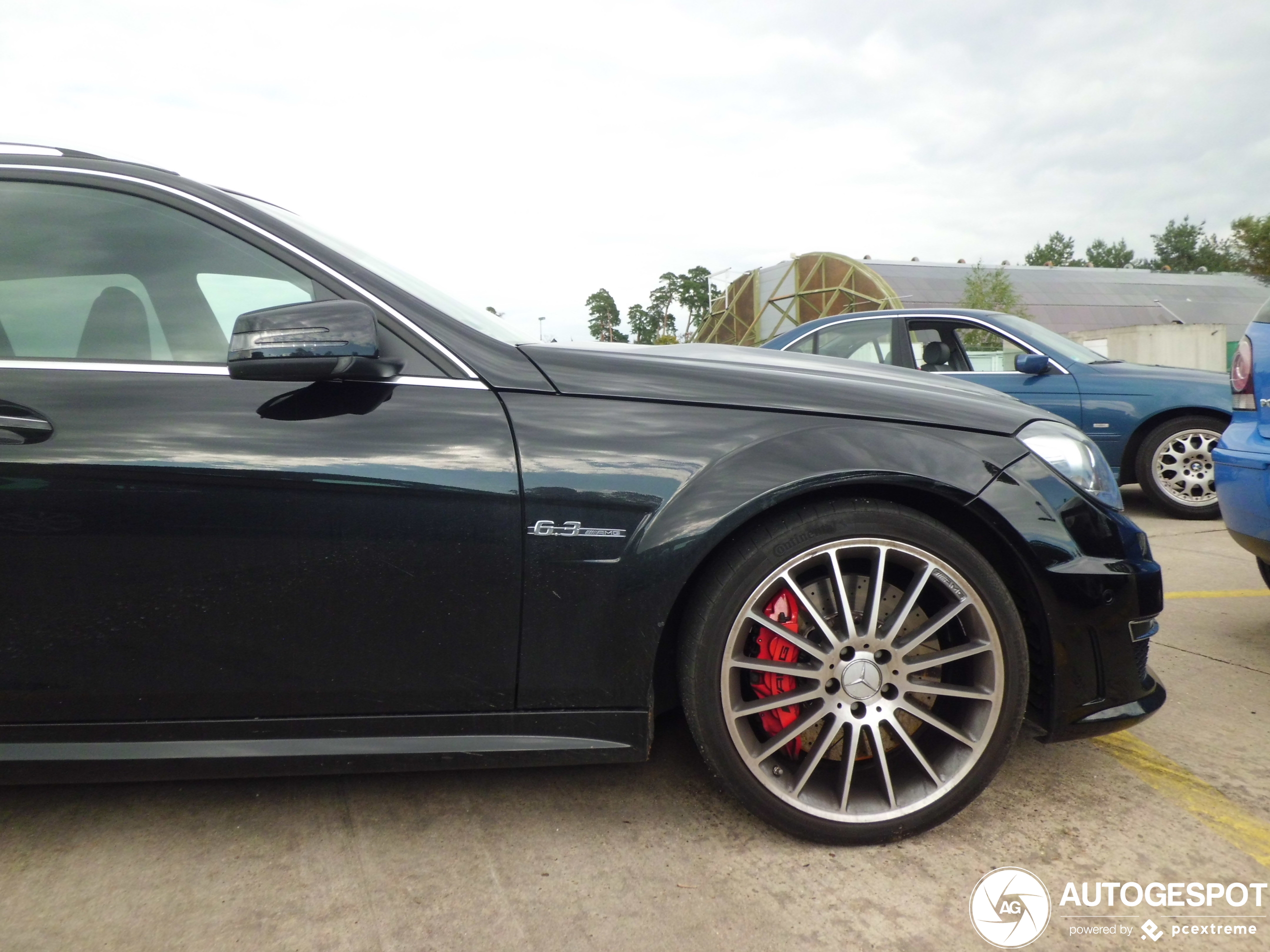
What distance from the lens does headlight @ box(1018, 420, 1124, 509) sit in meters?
2.13

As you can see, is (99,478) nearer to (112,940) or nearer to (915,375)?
(112,940)

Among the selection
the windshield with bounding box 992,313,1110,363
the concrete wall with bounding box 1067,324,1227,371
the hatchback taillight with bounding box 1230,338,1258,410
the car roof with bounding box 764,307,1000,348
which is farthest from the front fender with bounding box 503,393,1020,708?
the concrete wall with bounding box 1067,324,1227,371

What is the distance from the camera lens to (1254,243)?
38.6 metres

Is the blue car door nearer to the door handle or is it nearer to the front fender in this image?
the front fender

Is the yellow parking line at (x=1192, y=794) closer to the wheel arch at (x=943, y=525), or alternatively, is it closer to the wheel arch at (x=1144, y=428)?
the wheel arch at (x=943, y=525)

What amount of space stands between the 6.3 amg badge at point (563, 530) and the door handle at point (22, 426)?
1.05 metres

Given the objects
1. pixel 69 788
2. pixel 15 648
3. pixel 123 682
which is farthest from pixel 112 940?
pixel 69 788

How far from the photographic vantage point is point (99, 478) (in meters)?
1.87

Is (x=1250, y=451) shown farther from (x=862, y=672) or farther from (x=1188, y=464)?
(x=1188, y=464)

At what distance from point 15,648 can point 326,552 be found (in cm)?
68

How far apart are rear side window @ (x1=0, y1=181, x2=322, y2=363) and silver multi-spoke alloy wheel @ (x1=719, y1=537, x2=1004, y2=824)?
4.22 feet

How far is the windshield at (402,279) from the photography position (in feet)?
7.03
